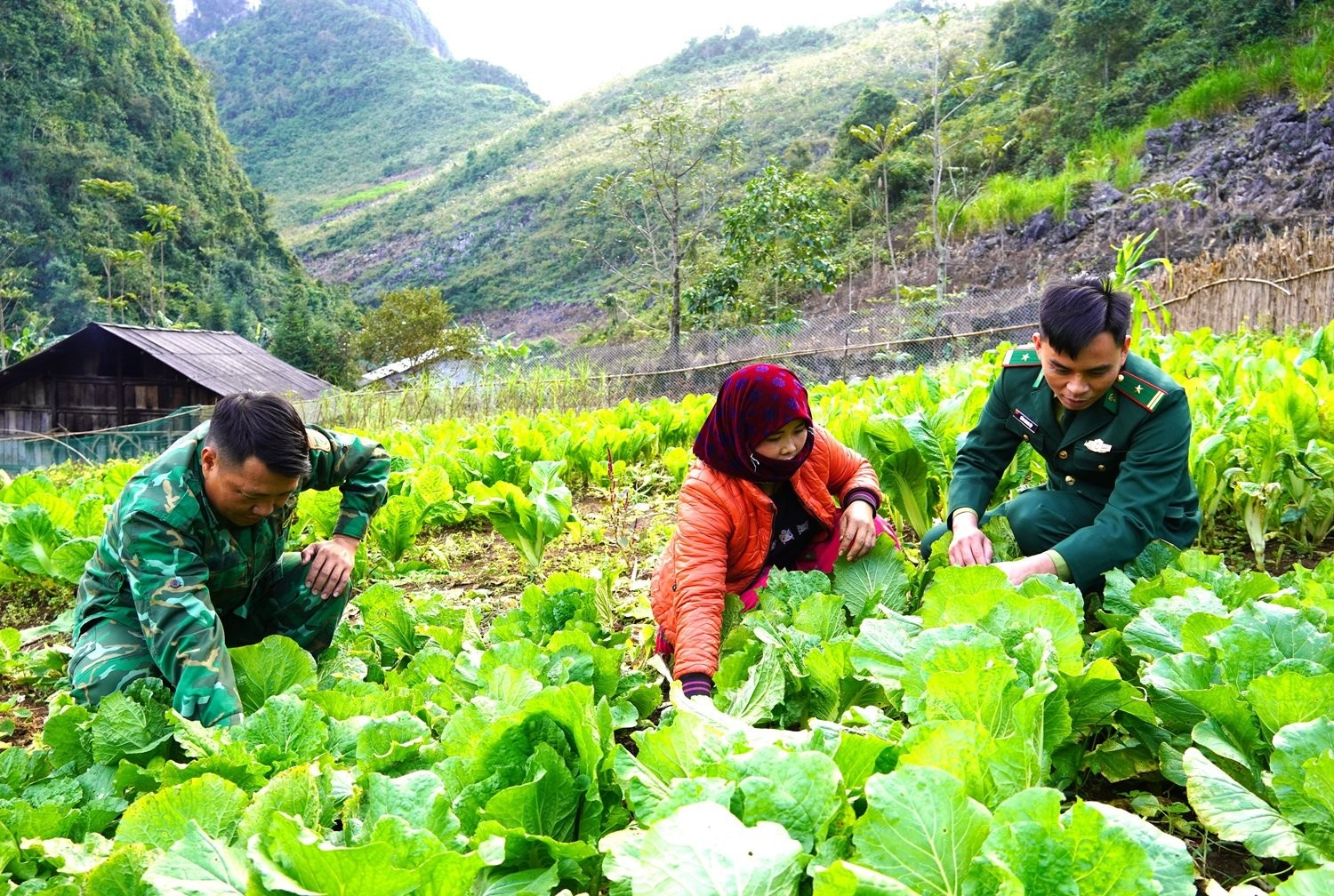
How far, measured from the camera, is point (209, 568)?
258 cm

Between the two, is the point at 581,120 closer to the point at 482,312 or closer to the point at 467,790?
the point at 482,312

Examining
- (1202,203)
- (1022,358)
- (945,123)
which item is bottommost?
(1022,358)

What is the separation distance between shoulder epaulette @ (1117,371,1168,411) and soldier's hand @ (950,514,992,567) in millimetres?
567

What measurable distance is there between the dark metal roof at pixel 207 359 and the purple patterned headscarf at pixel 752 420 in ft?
66.2

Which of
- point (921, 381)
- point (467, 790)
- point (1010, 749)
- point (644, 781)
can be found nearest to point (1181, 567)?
point (1010, 749)

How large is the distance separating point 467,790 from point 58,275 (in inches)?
1956

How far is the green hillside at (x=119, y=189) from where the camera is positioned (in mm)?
42469

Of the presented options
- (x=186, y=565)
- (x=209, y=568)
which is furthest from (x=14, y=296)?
(x=186, y=565)

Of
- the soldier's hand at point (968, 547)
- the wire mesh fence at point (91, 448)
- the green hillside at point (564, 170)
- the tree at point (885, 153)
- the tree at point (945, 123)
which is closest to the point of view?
the soldier's hand at point (968, 547)

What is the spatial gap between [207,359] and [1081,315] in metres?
23.9

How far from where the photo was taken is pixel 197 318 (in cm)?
4431

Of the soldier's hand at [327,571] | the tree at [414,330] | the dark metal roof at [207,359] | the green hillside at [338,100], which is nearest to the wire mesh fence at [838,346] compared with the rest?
the soldier's hand at [327,571]

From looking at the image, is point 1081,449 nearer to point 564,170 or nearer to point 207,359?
point 207,359

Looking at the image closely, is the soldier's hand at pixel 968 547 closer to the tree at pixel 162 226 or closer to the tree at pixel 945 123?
the tree at pixel 945 123
